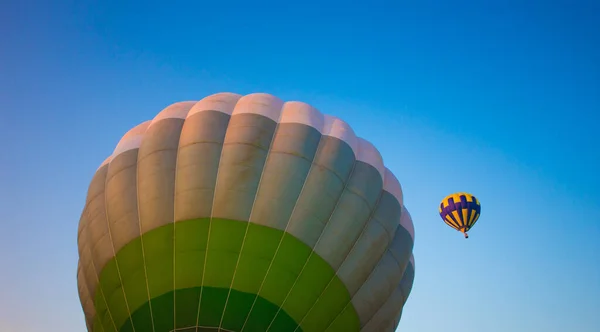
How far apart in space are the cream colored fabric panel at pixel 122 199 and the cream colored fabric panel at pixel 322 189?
A: 8.43 feet

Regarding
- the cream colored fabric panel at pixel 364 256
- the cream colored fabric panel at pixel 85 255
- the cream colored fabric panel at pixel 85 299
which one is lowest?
the cream colored fabric panel at pixel 85 299

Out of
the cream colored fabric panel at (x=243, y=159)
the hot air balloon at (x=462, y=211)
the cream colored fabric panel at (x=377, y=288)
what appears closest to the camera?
the cream colored fabric panel at (x=243, y=159)

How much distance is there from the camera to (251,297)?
305 inches

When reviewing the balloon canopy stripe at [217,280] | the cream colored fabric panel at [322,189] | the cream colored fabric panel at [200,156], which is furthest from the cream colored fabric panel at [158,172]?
the cream colored fabric panel at [322,189]

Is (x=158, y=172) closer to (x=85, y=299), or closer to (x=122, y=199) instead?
(x=122, y=199)

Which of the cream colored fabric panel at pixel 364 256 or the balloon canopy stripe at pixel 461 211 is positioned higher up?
the balloon canopy stripe at pixel 461 211

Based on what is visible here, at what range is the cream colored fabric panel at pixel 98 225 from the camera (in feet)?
27.6

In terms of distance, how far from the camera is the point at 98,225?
8.66 meters

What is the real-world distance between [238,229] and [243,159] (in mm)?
1164

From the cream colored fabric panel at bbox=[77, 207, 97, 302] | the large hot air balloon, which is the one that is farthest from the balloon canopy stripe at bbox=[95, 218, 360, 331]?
the cream colored fabric panel at bbox=[77, 207, 97, 302]

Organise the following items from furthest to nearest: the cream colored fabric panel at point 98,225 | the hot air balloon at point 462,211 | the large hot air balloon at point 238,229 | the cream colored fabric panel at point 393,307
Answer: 1. the hot air balloon at point 462,211
2. the cream colored fabric panel at point 393,307
3. the cream colored fabric panel at point 98,225
4. the large hot air balloon at point 238,229

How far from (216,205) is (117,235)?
5.60ft

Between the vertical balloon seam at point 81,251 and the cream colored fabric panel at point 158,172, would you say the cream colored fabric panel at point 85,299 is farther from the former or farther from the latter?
the cream colored fabric panel at point 158,172

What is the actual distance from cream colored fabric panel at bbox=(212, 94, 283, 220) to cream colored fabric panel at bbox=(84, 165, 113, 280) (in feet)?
6.32
